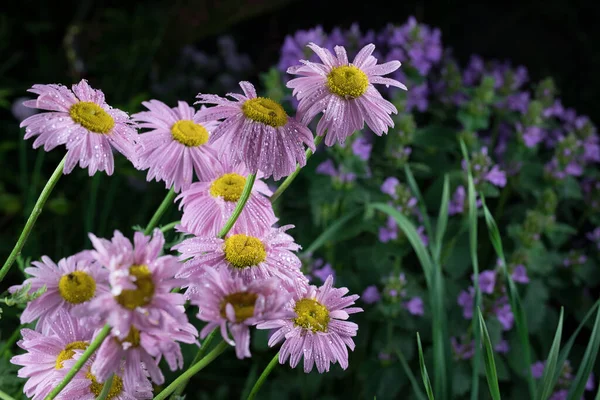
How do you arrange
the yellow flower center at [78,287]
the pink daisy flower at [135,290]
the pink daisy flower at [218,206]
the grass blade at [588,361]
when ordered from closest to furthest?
the pink daisy flower at [135,290]
the yellow flower center at [78,287]
the pink daisy flower at [218,206]
the grass blade at [588,361]

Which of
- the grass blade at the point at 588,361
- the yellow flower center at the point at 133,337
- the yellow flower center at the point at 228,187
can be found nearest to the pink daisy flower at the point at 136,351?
the yellow flower center at the point at 133,337

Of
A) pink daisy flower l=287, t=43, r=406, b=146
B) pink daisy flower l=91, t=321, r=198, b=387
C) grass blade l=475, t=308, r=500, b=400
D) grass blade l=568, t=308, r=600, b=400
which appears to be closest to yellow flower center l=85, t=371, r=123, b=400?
pink daisy flower l=91, t=321, r=198, b=387

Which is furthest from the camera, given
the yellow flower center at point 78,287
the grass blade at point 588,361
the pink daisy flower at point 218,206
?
the grass blade at point 588,361

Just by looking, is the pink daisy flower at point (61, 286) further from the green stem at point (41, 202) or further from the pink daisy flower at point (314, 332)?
the pink daisy flower at point (314, 332)

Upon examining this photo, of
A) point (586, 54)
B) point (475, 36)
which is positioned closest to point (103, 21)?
point (475, 36)

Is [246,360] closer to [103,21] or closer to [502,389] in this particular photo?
[502,389]

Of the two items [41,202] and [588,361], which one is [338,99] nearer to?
[41,202]
